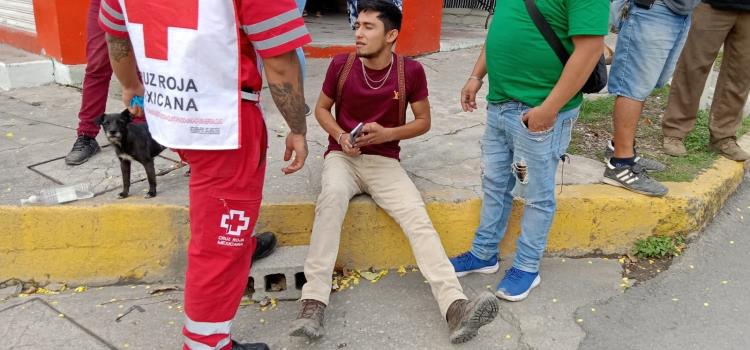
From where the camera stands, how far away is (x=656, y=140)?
4.51 m

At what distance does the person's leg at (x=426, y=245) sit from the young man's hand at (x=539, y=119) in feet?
2.36

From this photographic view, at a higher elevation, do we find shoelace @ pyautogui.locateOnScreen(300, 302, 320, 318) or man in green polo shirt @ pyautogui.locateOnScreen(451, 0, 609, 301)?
man in green polo shirt @ pyautogui.locateOnScreen(451, 0, 609, 301)

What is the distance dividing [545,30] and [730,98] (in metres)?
2.47

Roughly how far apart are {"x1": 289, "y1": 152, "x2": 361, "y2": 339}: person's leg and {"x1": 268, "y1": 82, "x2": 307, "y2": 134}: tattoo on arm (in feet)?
2.60

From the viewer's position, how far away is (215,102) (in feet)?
6.96

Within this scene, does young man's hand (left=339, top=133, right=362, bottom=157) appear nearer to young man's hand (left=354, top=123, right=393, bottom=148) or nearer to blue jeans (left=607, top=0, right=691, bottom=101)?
young man's hand (left=354, top=123, right=393, bottom=148)

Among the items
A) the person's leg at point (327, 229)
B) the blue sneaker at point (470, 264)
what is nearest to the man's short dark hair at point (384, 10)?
the person's leg at point (327, 229)

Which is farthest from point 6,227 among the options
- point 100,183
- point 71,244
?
point 100,183

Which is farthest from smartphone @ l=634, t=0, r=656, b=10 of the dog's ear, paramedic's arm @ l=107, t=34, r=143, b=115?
the dog's ear

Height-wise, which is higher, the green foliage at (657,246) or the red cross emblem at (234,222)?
the red cross emblem at (234,222)

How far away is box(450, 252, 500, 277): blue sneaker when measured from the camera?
3.27m

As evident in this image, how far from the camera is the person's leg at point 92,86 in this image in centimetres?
380

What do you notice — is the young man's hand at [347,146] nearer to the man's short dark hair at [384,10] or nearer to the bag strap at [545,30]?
the man's short dark hair at [384,10]

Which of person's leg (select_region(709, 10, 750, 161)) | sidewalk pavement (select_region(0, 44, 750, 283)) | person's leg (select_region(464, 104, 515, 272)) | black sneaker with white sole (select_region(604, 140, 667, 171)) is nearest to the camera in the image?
person's leg (select_region(464, 104, 515, 272))
